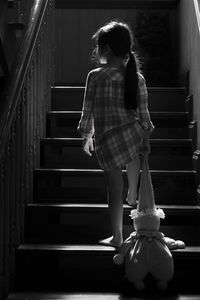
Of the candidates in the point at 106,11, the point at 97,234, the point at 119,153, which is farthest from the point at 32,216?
the point at 106,11

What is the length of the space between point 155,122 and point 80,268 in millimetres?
1793

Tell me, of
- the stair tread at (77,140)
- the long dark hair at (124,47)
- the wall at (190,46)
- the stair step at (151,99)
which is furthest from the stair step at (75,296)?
the stair step at (151,99)

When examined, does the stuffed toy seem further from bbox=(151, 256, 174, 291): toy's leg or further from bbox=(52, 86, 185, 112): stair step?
bbox=(52, 86, 185, 112): stair step

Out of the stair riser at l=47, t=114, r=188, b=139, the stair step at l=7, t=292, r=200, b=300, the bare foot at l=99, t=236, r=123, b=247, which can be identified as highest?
the stair riser at l=47, t=114, r=188, b=139

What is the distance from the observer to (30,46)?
11.7 feet

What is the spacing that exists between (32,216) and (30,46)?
1026mm

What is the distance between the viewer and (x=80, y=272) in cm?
320

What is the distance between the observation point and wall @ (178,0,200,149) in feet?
13.9

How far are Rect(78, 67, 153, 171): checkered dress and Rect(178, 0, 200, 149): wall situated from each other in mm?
992

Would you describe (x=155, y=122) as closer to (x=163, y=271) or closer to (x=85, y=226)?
(x=85, y=226)

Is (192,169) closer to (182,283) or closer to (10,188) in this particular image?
(182,283)

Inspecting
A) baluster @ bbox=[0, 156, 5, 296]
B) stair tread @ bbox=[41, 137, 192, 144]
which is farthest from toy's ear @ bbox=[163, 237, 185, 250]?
stair tread @ bbox=[41, 137, 192, 144]

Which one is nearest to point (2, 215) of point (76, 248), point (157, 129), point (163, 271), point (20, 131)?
point (76, 248)

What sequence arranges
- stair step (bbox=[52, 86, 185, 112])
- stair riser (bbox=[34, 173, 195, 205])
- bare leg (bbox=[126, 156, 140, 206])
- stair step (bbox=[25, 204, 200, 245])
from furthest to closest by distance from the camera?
stair step (bbox=[52, 86, 185, 112]) → stair riser (bbox=[34, 173, 195, 205]) → stair step (bbox=[25, 204, 200, 245]) → bare leg (bbox=[126, 156, 140, 206])
